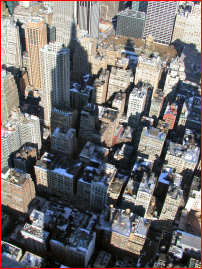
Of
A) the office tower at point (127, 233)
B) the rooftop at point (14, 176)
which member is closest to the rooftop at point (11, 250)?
the rooftop at point (14, 176)

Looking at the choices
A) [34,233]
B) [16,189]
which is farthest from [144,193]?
[16,189]

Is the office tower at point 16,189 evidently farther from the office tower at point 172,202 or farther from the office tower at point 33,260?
the office tower at point 172,202

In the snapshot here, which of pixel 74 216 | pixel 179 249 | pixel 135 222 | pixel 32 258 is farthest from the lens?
pixel 74 216

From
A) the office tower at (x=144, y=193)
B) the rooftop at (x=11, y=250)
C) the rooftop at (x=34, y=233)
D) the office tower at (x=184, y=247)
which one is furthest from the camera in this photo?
the office tower at (x=144, y=193)

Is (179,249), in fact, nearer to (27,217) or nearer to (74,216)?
(74,216)

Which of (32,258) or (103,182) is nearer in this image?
(32,258)

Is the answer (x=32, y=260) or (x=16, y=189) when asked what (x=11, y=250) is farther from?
(x=16, y=189)

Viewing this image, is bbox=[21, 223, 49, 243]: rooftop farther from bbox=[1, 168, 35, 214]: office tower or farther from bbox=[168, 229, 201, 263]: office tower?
bbox=[168, 229, 201, 263]: office tower

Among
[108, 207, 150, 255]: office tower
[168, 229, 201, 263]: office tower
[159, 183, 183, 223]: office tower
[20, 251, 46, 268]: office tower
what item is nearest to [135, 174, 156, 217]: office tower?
[159, 183, 183, 223]: office tower

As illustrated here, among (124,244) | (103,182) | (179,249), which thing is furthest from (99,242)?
(179,249)
